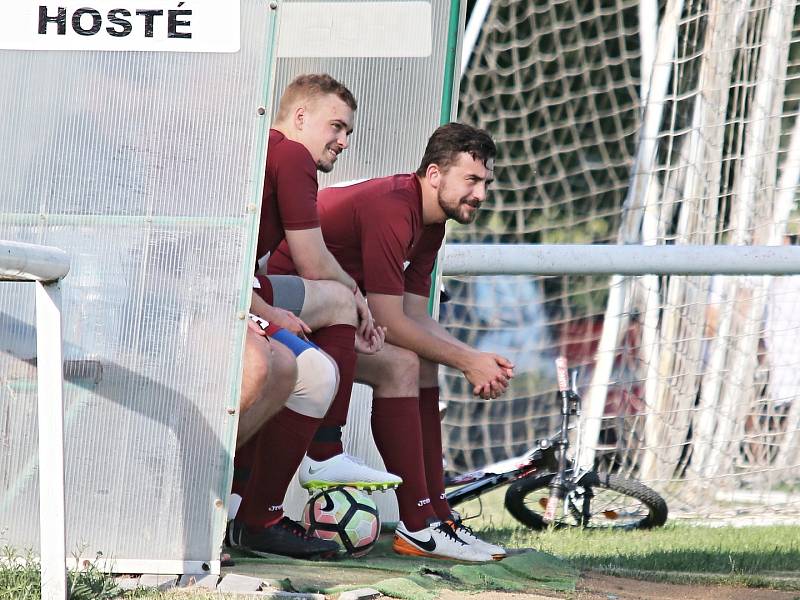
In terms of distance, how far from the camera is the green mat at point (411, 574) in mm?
3510

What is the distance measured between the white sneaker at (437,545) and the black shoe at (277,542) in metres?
0.38

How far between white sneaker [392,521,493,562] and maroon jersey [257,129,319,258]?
1110 mm

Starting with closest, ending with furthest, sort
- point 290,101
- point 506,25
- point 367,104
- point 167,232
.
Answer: point 167,232
point 290,101
point 367,104
point 506,25

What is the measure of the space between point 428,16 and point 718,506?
3062mm

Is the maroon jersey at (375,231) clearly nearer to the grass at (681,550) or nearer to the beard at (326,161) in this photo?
the beard at (326,161)

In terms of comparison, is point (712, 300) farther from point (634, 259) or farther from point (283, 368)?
point (283, 368)

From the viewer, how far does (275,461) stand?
419cm

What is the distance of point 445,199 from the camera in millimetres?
4762

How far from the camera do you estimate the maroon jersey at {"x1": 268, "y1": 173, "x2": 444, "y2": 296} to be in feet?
15.2

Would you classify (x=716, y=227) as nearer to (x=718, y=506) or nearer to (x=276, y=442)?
(x=718, y=506)

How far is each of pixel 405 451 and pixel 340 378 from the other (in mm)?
370

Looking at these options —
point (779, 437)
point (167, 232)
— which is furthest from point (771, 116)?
point (167, 232)

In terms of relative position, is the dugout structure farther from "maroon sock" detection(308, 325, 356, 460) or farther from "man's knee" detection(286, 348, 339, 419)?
"maroon sock" detection(308, 325, 356, 460)

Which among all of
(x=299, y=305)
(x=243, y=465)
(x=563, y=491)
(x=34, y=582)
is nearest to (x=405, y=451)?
(x=243, y=465)
